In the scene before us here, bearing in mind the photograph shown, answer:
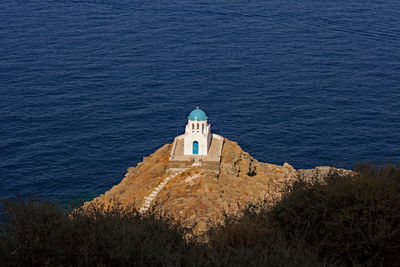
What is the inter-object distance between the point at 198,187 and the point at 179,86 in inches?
2137

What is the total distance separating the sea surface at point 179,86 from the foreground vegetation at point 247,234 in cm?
4610

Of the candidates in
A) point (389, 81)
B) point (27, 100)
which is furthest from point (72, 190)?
point (389, 81)

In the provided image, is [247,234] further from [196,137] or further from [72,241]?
[196,137]

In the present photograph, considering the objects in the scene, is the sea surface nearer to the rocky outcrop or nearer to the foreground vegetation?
the rocky outcrop

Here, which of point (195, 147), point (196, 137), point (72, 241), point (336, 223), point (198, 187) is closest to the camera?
point (72, 241)

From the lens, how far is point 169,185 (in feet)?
176

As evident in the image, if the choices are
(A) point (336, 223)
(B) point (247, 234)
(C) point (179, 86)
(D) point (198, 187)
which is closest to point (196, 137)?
(D) point (198, 187)

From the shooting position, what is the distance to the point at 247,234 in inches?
1115

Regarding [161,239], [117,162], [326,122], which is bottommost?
[161,239]

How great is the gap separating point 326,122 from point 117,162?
37.4 metres

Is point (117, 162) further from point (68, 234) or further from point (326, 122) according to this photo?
point (68, 234)

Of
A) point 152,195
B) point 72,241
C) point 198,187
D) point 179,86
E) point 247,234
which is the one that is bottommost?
point 72,241

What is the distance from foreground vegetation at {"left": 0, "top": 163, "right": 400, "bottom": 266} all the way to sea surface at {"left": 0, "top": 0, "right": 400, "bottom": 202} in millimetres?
46096

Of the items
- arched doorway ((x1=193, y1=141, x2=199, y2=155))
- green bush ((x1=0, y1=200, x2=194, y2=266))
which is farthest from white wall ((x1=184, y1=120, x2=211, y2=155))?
green bush ((x1=0, y1=200, x2=194, y2=266))
